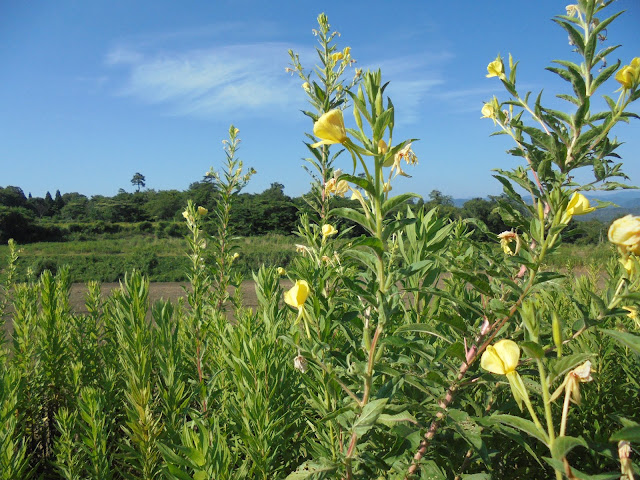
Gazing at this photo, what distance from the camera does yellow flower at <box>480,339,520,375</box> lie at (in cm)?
69

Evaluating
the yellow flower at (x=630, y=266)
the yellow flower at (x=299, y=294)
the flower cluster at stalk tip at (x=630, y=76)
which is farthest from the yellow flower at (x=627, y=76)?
the yellow flower at (x=299, y=294)

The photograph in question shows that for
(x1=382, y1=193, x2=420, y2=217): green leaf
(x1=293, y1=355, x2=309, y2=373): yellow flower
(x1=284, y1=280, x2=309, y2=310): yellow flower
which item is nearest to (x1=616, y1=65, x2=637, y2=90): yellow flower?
(x1=382, y1=193, x2=420, y2=217): green leaf

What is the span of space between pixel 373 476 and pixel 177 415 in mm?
611

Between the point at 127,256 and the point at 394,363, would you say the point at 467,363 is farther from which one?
the point at 127,256

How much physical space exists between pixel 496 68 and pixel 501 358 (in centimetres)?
92

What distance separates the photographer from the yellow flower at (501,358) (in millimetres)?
686

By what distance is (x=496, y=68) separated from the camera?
122cm

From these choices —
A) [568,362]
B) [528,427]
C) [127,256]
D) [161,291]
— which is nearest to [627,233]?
[568,362]

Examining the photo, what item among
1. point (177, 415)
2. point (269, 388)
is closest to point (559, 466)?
point (269, 388)

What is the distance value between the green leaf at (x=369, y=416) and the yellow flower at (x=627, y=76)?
90 centimetres

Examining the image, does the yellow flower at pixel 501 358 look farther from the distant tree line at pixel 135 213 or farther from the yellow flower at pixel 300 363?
the distant tree line at pixel 135 213

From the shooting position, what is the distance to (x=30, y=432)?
1.52 m

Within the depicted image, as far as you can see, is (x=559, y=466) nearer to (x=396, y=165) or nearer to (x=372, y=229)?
(x=372, y=229)

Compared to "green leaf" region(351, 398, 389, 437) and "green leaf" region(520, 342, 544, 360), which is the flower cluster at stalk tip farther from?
"green leaf" region(351, 398, 389, 437)
